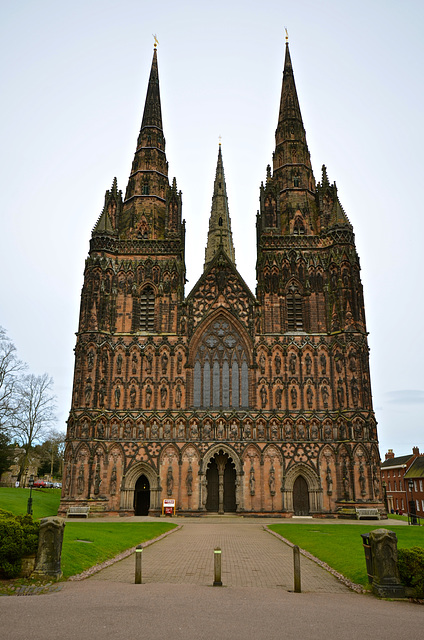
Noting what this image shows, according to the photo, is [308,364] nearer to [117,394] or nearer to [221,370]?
[221,370]

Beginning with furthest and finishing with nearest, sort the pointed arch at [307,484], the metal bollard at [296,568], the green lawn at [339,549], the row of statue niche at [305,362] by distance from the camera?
the row of statue niche at [305,362] → the pointed arch at [307,484] → the green lawn at [339,549] → the metal bollard at [296,568]

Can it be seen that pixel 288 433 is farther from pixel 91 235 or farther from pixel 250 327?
pixel 91 235

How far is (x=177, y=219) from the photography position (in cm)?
5044

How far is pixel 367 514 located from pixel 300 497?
217 inches

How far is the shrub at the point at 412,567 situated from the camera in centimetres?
1217

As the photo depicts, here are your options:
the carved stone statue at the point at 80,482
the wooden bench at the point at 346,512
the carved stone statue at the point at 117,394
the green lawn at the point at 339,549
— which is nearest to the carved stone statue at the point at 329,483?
the wooden bench at the point at 346,512

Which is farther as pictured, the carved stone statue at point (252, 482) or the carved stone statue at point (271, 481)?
the carved stone statue at point (252, 482)

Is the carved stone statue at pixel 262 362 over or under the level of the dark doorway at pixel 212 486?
over

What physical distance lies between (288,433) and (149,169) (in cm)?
2998

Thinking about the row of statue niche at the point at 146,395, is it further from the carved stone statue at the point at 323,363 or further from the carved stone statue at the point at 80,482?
the carved stone statue at the point at 323,363

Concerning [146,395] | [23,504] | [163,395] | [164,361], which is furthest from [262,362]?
[23,504]

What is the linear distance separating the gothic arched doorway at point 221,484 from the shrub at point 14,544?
100ft

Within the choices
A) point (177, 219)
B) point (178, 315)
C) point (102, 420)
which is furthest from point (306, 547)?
point (177, 219)

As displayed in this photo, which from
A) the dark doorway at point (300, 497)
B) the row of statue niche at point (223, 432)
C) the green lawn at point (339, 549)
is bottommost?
the green lawn at point (339, 549)
